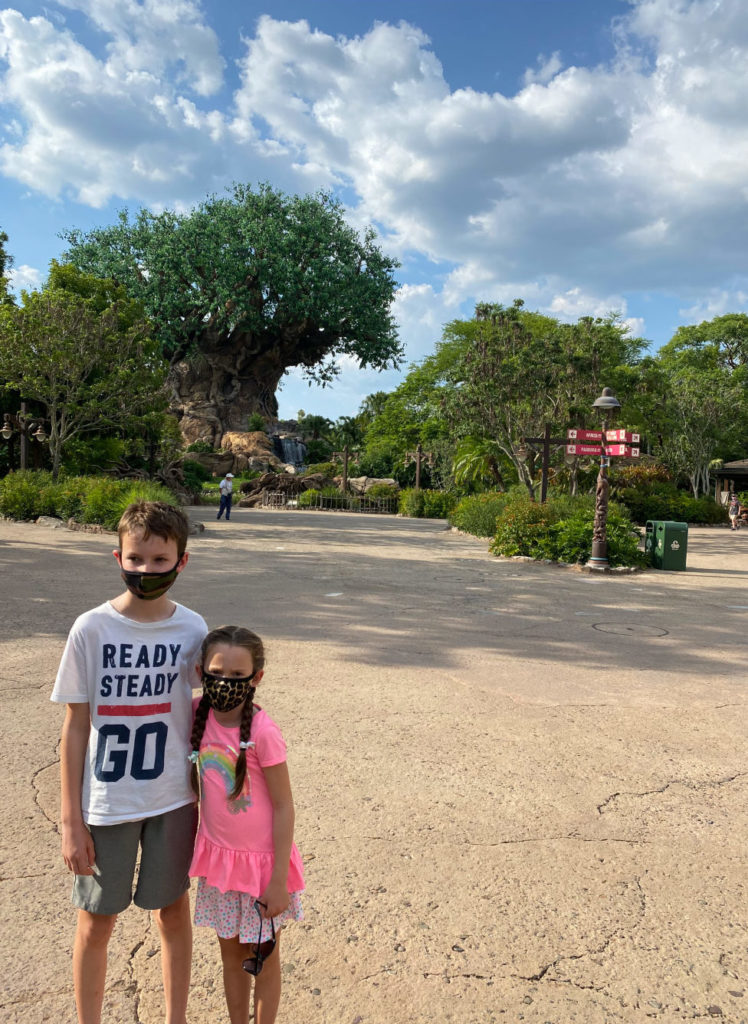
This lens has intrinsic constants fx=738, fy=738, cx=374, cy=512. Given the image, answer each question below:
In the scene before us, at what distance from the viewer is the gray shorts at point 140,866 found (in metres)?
2.03

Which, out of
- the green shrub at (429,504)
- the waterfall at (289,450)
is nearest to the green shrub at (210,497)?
the green shrub at (429,504)

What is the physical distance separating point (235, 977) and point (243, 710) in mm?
752

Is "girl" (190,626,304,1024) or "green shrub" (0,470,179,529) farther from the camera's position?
"green shrub" (0,470,179,529)

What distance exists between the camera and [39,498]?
19.9m

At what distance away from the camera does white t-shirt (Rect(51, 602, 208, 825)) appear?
204 centimetres

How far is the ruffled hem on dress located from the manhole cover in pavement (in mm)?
6848

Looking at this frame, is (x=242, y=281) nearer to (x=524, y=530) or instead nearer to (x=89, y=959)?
(x=524, y=530)

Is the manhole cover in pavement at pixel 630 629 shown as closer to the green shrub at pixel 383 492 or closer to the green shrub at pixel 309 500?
the green shrub at pixel 383 492

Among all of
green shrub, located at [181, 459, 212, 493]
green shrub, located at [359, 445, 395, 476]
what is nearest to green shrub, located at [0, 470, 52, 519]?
green shrub, located at [181, 459, 212, 493]

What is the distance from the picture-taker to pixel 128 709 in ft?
6.81

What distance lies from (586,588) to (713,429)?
31.3m

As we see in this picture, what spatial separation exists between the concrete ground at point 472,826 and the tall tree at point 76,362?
1414 cm

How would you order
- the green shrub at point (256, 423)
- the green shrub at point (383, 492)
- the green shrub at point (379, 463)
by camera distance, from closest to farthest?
the green shrub at point (383, 492), the green shrub at point (379, 463), the green shrub at point (256, 423)

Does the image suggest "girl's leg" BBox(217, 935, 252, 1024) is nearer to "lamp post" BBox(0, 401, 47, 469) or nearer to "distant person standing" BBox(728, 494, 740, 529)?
"lamp post" BBox(0, 401, 47, 469)
